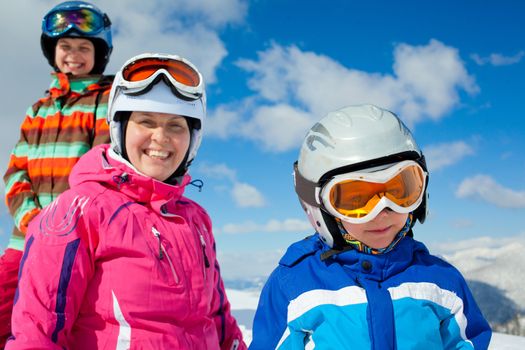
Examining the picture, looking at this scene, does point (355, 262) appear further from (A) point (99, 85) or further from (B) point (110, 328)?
(A) point (99, 85)

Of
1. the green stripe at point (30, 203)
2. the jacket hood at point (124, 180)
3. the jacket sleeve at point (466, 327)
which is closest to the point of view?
the jacket sleeve at point (466, 327)

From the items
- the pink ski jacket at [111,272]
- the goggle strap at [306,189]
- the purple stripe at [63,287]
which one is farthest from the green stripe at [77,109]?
the goggle strap at [306,189]

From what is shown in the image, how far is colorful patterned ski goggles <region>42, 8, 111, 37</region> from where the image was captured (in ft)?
13.4

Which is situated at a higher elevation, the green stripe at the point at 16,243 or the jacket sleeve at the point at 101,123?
the jacket sleeve at the point at 101,123

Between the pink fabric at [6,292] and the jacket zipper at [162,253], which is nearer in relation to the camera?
the jacket zipper at [162,253]

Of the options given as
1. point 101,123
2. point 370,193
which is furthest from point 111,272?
point 101,123

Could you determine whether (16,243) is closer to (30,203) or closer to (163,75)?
(30,203)

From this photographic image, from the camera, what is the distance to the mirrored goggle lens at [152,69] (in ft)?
9.10

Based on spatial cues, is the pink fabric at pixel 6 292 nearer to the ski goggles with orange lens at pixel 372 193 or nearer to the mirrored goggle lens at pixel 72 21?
the mirrored goggle lens at pixel 72 21

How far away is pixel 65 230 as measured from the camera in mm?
2111

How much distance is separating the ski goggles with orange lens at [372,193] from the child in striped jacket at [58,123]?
2.14 m

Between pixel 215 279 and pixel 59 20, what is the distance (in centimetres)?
283

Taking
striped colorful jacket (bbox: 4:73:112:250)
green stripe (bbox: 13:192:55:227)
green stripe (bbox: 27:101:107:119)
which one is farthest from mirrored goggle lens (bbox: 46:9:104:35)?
green stripe (bbox: 13:192:55:227)

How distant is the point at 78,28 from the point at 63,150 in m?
1.22
